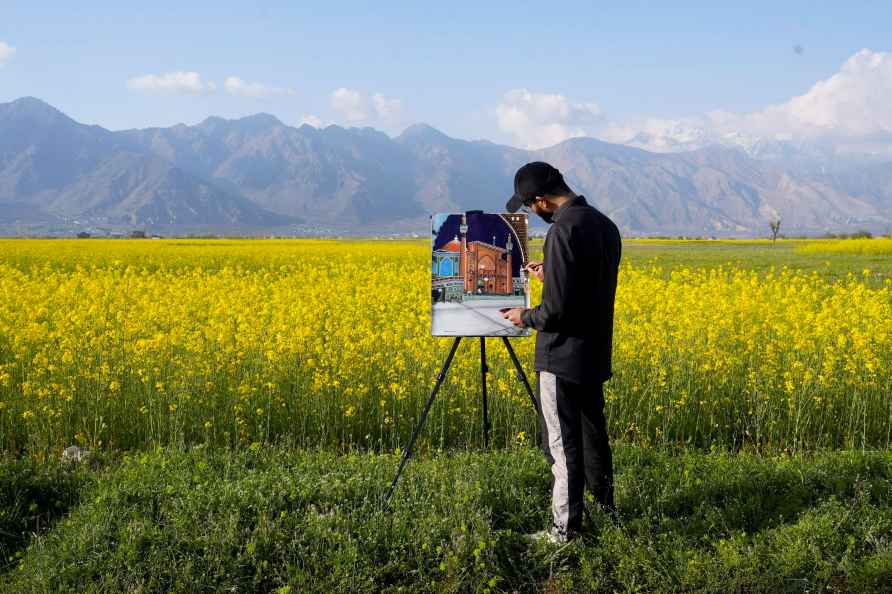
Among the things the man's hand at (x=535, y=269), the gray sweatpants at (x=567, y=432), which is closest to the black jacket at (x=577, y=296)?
the gray sweatpants at (x=567, y=432)

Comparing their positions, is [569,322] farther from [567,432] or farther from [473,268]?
[473,268]

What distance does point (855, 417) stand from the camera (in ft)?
22.4

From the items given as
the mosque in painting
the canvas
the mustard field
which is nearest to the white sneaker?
the canvas

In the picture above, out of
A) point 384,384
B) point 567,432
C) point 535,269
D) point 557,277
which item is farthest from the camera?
point 384,384

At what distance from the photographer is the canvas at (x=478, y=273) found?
14.9 feet

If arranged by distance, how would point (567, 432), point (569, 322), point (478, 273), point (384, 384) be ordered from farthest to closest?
point (384, 384) → point (478, 273) → point (567, 432) → point (569, 322)

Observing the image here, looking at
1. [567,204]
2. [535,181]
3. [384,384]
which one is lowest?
[384,384]

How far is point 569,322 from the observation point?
3982mm

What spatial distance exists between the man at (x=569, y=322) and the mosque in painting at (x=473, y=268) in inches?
8.4

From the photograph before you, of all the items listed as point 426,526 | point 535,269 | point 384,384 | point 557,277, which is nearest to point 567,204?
point 557,277

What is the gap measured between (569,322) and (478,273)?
2.74 ft

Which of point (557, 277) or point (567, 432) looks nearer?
point (557, 277)

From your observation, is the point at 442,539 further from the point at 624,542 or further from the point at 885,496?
the point at 885,496

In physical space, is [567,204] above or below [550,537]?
above
